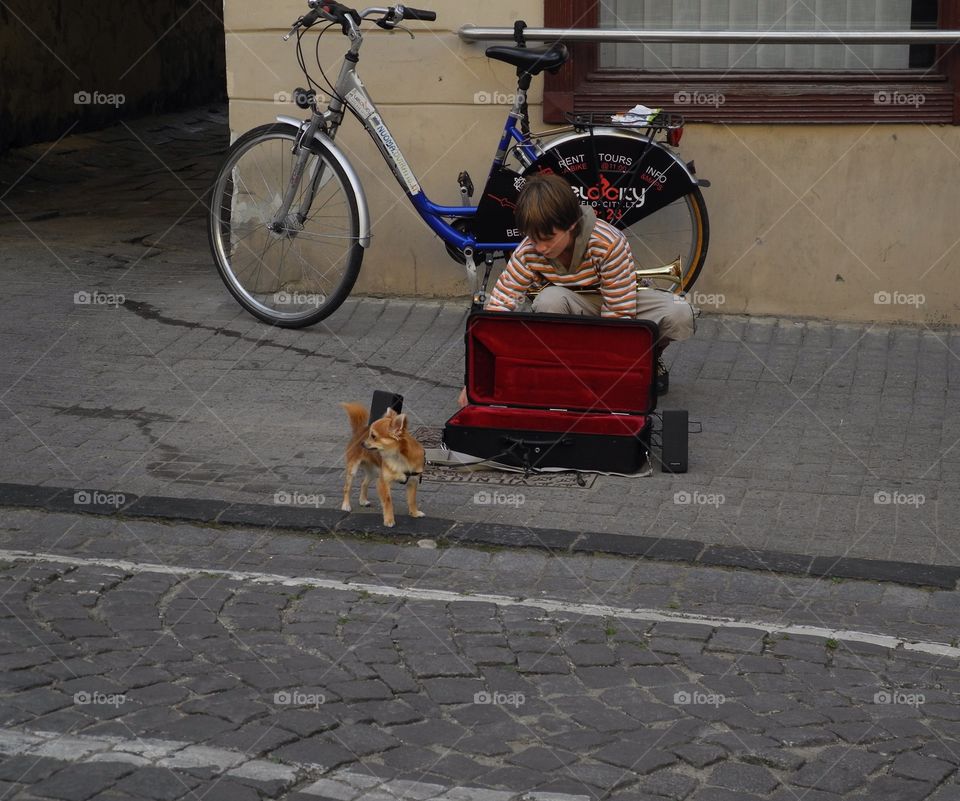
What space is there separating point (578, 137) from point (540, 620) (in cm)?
370

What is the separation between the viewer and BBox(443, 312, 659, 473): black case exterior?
6.41m

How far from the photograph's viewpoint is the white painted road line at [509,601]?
4961 mm

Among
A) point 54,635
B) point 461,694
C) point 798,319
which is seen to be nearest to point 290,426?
point 54,635

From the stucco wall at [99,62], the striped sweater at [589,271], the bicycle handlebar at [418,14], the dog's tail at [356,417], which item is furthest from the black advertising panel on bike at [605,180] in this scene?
the stucco wall at [99,62]

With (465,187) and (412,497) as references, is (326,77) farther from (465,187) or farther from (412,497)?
(412,497)

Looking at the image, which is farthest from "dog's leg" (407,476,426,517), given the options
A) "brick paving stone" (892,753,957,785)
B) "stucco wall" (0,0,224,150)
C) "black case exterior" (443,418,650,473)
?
"stucco wall" (0,0,224,150)

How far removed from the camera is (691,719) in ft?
14.5

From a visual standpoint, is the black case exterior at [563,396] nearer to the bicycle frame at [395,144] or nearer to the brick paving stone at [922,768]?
the bicycle frame at [395,144]

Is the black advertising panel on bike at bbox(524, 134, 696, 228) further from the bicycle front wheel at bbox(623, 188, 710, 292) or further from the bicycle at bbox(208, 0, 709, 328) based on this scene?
the bicycle front wheel at bbox(623, 188, 710, 292)

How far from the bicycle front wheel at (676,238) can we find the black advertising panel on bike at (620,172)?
164 mm

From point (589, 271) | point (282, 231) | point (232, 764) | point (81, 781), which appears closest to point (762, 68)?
point (589, 271)

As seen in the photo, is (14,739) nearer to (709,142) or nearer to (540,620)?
(540,620)

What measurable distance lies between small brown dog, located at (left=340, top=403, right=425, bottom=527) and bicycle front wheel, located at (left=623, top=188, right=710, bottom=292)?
97.5 inches

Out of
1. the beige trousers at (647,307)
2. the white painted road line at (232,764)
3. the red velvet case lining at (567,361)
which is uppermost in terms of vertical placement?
the beige trousers at (647,307)
